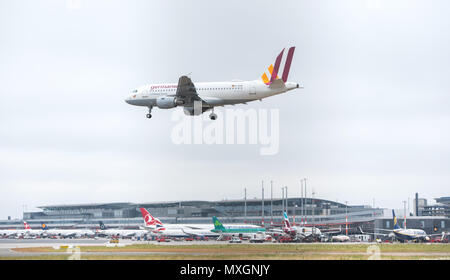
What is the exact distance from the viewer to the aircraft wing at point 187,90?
70.0 metres

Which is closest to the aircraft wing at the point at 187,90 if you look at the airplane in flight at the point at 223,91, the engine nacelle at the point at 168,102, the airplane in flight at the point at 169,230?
the airplane in flight at the point at 223,91

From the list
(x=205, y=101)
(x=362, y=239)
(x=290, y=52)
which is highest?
(x=290, y=52)

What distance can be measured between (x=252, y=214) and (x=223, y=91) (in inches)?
3038

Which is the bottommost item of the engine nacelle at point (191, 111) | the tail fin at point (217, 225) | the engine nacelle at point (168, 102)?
the tail fin at point (217, 225)

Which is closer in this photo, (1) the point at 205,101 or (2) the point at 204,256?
(2) the point at 204,256

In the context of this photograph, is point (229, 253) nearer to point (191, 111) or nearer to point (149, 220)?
point (191, 111)

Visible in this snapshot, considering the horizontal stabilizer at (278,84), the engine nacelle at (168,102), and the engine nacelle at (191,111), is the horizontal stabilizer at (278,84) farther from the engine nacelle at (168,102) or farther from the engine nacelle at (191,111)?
the engine nacelle at (168,102)

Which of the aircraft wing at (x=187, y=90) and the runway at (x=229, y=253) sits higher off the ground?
the aircraft wing at (x=187, y=90)

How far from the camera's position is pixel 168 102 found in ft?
236

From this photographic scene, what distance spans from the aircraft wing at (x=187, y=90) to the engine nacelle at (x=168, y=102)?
832 millimetres
